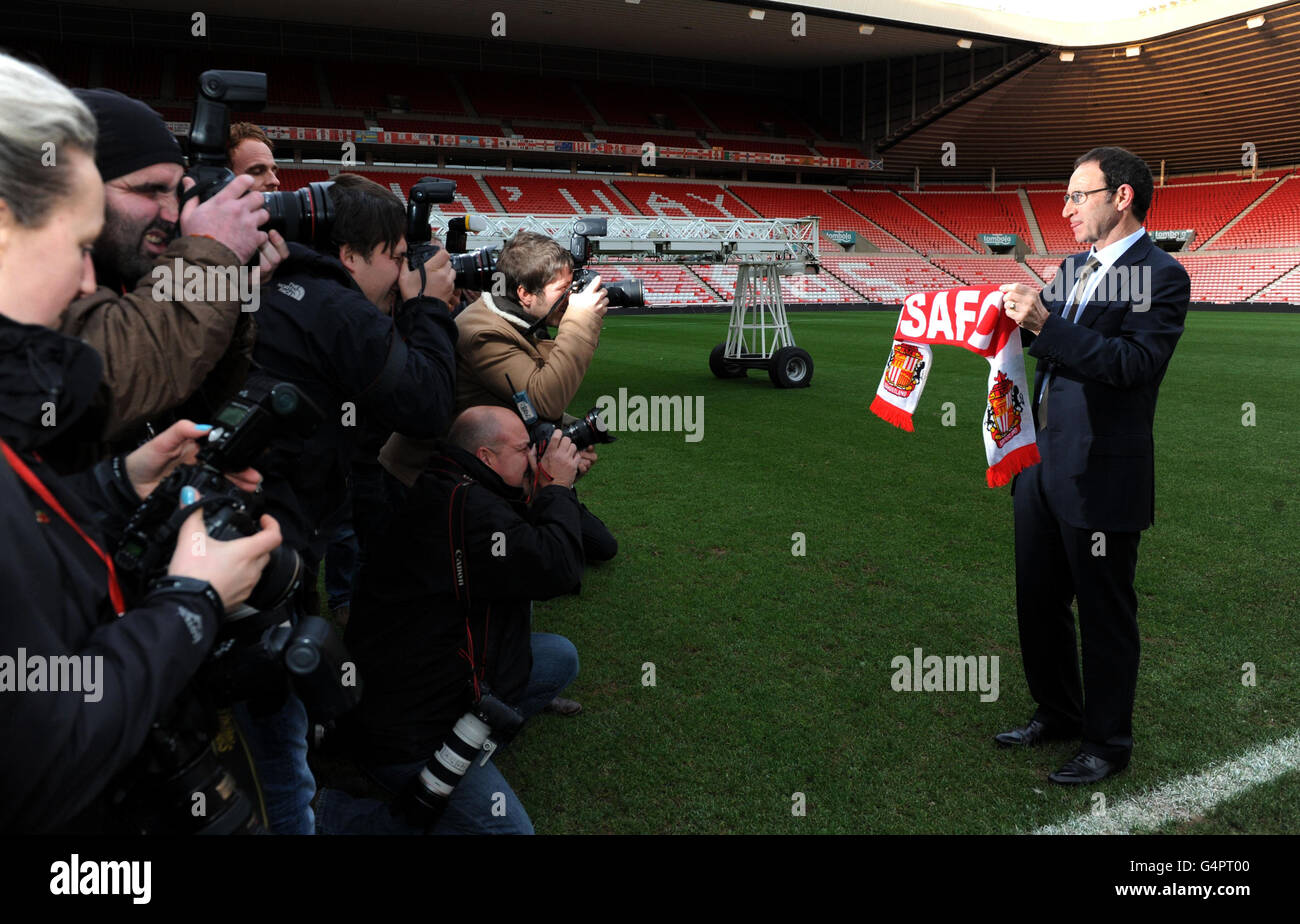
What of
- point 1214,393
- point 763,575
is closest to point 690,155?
point 1214,393

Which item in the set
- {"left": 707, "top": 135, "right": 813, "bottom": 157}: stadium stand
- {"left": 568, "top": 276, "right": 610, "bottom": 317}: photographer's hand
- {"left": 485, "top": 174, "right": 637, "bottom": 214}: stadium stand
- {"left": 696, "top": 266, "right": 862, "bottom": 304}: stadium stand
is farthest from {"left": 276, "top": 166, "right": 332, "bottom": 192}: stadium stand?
{"left": 568, "top": 276, "right": 610, "bottom": 317}: photographer's hand

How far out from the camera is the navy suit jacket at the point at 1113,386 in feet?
8.94

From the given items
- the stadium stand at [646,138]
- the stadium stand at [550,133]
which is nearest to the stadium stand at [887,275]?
the stadium stand at [646,138]

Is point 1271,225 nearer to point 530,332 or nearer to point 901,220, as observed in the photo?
point 901,220

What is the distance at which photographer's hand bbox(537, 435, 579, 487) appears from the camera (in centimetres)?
271

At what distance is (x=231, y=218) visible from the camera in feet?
5.90

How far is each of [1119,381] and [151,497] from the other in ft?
8.73

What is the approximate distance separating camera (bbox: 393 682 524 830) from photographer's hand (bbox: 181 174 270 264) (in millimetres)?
1305

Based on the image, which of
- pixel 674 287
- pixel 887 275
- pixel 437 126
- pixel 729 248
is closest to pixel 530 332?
pixel 729 248

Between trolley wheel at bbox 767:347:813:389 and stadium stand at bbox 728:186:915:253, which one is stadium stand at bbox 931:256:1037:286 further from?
trolley wheel at bbox 767:347:813:389

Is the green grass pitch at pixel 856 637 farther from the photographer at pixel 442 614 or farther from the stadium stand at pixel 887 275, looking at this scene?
the stadium stand at pixel 887 275

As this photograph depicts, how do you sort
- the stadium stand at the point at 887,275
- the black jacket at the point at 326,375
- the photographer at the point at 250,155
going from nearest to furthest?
1. the black jacket at the point at 326,375
2. the photographer at the point at 250,155
3. the stadium stand at the point at 887,275

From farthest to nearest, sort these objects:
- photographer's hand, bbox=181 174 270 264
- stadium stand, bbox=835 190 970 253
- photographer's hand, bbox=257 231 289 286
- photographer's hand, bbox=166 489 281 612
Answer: stadium stand, bbox=835 190 970 253 → photographer's hand, bbox=257 231 289 286 → photographer's hand, bbox=181 174 270 264 → photographer's hand, bbox=166 489 281 612

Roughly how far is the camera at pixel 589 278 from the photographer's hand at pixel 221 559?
2485 millimetres
